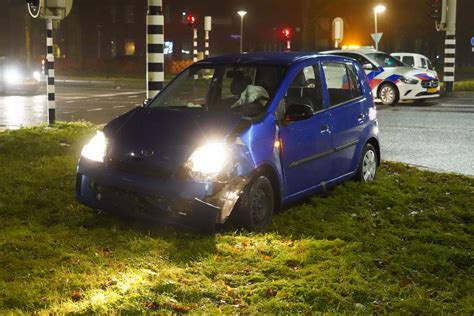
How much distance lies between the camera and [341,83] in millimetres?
8211

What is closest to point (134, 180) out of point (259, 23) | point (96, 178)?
point (96, 178)

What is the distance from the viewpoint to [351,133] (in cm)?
797

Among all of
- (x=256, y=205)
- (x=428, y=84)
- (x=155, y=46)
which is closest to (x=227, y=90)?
(x=256, y=205)

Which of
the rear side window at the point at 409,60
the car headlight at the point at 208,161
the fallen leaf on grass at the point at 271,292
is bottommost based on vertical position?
the fallen leaf on grass at the point at 271,292

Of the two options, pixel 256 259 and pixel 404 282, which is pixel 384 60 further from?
pixel 404 282

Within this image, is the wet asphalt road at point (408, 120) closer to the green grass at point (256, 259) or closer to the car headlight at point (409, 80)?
the car headlight at point (409, 80)

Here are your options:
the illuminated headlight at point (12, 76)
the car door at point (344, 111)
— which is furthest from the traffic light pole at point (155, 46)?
the illuminated headlight at point (12, 76)

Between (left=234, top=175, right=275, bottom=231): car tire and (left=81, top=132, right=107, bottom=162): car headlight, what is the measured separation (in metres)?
1.34

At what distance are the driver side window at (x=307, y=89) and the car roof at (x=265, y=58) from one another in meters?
0.16

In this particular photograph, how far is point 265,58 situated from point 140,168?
2097 mm

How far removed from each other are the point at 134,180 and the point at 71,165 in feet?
12.0

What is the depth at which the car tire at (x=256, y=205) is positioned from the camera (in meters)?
6.28

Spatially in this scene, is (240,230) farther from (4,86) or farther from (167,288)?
(4,86)

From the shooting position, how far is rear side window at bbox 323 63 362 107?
780cm
